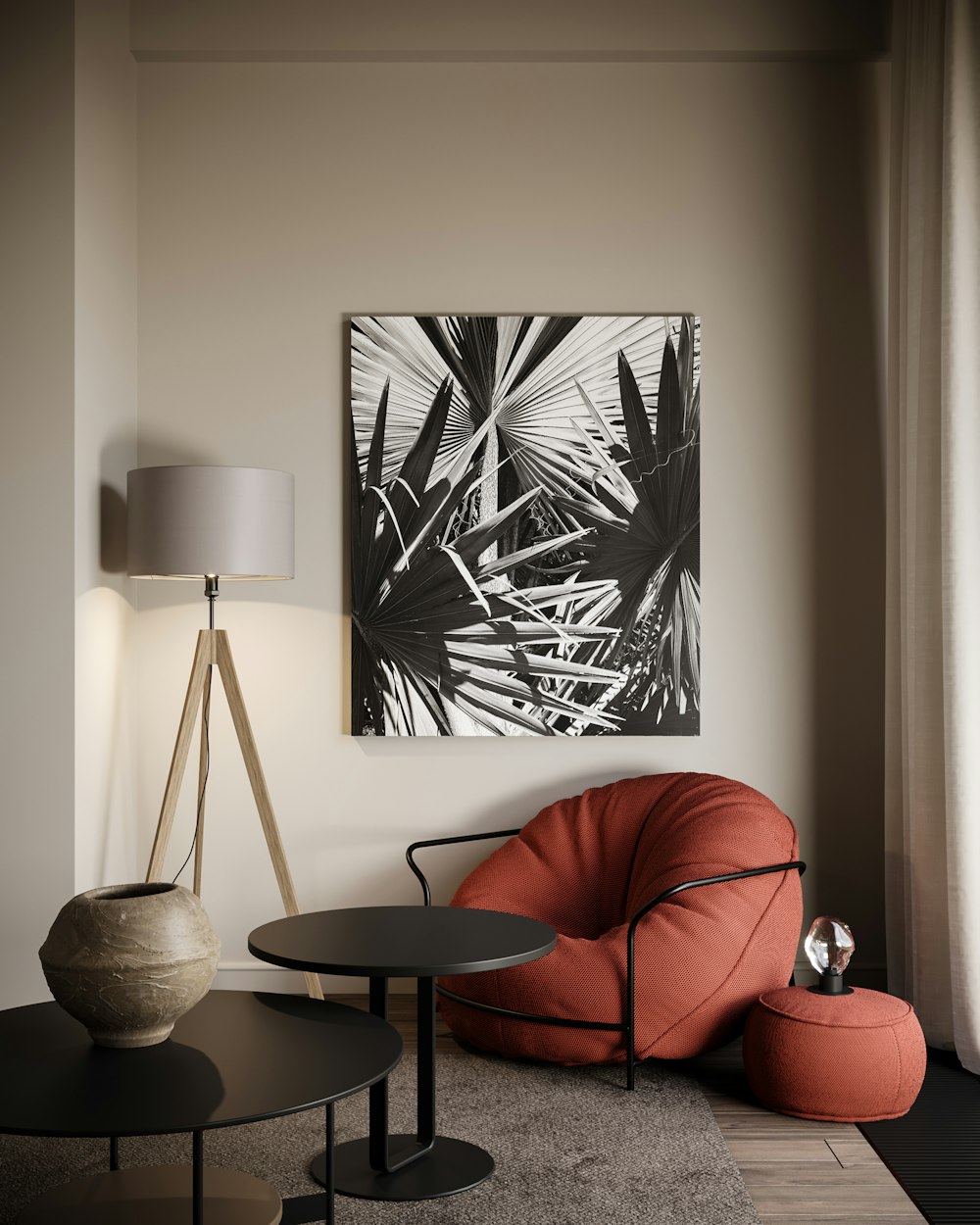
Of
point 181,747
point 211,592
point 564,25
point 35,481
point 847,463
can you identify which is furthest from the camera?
point 847,463

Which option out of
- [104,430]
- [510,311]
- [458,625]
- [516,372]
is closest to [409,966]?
[458,625]

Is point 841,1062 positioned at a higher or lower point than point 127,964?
lower

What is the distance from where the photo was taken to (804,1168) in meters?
2.54

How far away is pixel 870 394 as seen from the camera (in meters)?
3.96

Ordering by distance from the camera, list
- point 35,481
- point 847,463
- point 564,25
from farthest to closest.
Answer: point 847,463 < point 564,25 < point 35,481

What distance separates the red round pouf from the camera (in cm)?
277

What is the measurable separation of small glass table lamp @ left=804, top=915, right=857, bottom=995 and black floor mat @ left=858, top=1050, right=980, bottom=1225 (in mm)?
336

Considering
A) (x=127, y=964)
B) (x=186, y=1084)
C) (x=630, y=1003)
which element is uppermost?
(x=127, y=964)

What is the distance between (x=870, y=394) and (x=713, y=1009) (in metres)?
2.20

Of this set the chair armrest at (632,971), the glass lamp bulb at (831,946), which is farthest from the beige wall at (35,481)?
the glass lamp bulb at (831,946)

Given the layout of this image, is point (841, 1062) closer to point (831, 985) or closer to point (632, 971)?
point (831, 985)

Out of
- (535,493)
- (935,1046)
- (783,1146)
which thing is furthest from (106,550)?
(935,1046)

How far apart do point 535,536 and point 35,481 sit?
1.63 meters

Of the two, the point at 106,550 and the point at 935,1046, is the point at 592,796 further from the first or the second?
the point at 106,550
